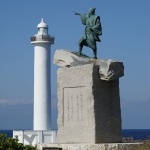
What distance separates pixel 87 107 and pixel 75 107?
0.47 m

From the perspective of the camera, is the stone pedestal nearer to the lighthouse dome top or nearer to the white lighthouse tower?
the white lighthouse tower

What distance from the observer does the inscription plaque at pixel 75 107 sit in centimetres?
1358

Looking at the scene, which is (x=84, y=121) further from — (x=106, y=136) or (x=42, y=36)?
(x=42, y=36)

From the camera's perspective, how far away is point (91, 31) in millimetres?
14094

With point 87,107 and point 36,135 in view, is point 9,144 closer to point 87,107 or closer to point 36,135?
point 87,107

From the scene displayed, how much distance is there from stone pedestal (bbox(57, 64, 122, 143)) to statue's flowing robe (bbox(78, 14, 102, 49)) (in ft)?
2.76

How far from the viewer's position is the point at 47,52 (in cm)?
3341

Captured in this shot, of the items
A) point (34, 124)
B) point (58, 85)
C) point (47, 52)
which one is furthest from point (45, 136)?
point (58, 85)

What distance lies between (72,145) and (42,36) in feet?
70.8

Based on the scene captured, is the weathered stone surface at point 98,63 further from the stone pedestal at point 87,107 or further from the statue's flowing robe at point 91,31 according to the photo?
the statue's flowing robe at point 91,31

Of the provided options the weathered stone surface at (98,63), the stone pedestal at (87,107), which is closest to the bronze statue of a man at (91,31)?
the weathered stone surface at (98,63)

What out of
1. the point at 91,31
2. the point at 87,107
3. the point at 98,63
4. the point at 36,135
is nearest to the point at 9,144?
the point at 87,107

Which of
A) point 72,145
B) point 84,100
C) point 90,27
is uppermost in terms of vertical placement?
point 90,27

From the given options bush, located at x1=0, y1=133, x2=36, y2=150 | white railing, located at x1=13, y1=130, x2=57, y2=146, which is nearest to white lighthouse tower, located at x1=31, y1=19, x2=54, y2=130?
white railing, located at x1=13, y1=130, x2=57, y2=146
